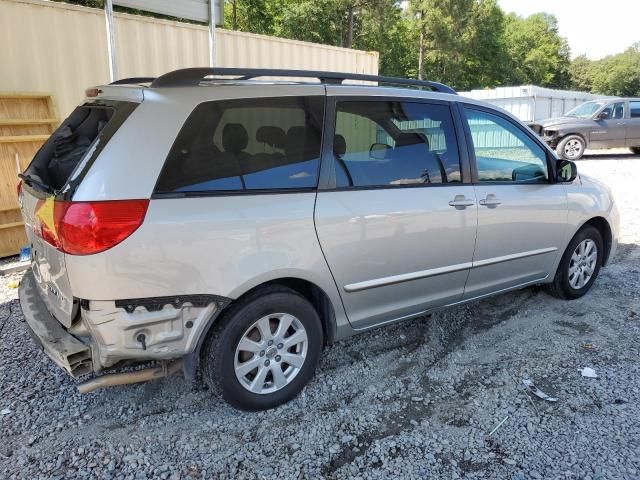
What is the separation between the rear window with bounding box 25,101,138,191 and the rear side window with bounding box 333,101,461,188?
3.98ft

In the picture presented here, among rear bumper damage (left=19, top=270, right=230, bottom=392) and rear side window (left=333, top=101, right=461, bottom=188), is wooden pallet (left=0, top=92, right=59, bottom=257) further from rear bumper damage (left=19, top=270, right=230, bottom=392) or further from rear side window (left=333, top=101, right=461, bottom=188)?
rear side window (left=333, top=101, right=461, bottom=188)

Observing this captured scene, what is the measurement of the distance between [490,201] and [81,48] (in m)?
5.22

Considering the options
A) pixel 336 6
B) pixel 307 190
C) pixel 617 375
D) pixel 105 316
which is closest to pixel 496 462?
pixel 617 375

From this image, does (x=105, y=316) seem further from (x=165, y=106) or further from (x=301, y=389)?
(x=301, y=389)

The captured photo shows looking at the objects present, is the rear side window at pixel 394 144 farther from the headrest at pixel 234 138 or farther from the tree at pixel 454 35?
the tree at pixel 454 35

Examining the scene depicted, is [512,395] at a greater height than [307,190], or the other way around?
[307,190]

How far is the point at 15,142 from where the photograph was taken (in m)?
5.68

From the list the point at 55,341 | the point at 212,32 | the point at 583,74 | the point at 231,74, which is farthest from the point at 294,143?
the point at 583,74

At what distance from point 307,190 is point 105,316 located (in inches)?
47.9

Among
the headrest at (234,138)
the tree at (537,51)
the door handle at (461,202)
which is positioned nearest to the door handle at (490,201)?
the door handle at (461,202)

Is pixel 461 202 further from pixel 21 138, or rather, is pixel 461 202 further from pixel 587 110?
pixel 587 110

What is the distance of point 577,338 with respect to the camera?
389cm

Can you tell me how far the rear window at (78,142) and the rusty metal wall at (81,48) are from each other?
10.8 feet

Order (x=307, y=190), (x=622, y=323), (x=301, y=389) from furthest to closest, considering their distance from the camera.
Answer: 1. (x=622, y=323)
2. (x=301, y=389)
3. (x=307, y=190)
